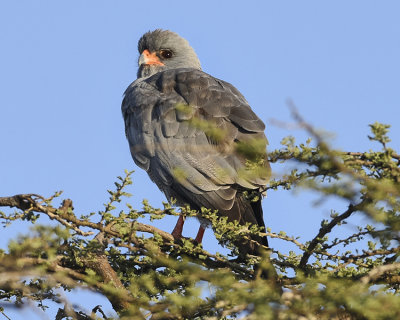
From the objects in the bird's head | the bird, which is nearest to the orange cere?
the bird's head

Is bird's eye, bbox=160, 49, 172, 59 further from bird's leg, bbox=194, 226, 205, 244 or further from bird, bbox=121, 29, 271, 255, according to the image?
bird's leg, bbox=194, 226, 205, 244

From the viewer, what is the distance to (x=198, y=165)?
5965 millimetres

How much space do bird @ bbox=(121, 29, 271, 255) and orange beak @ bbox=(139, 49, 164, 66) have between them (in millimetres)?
1470

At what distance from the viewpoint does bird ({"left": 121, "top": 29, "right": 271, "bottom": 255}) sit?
576 cm

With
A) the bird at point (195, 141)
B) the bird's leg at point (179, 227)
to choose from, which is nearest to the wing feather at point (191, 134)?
the bird at point (195, 141)

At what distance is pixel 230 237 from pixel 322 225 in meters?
0.94

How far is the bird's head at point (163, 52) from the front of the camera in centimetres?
930

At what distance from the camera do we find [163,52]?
31.0ft

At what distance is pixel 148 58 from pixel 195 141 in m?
3.40

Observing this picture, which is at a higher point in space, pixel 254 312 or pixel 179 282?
pixel 179 282

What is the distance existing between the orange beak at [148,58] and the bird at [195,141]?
4.82ft

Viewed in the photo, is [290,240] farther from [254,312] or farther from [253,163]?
A: [254,312]

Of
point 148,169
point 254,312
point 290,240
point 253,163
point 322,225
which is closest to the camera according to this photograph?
point 254,312

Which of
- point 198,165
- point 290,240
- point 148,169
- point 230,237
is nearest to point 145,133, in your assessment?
point 148,169
